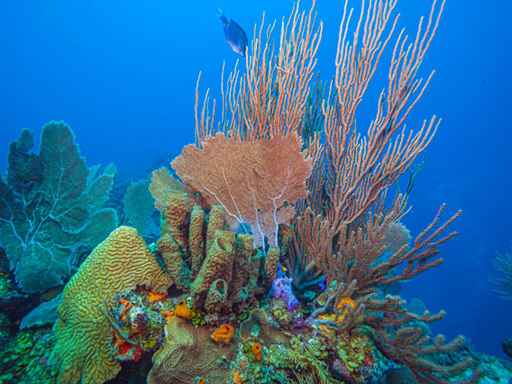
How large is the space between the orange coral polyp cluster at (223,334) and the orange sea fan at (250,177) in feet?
3.17

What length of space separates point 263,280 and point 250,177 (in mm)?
1072

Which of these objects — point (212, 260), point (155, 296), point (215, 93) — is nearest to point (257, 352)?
point (212, 260)

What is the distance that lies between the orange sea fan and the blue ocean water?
64.7ft

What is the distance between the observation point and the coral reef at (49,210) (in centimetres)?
306

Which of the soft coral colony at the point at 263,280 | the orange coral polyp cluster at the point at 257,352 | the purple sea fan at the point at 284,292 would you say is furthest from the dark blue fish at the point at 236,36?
the orange coral polyp cluster at the point at 257,352

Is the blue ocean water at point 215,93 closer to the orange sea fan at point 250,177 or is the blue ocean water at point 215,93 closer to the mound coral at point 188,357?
the orange sea fan at point 250,177

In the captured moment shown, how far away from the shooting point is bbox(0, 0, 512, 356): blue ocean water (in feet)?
111

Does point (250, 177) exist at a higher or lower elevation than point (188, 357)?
higher

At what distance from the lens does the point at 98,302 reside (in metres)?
1.95

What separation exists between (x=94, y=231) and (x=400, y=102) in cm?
458

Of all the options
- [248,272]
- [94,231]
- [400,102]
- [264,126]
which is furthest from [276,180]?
[94,231]

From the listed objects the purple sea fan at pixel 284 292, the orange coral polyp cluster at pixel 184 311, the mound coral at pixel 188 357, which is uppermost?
the purple sea fan at pixel 284 292

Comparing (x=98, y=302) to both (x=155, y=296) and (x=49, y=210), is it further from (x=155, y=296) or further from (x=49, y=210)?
(x=49, y=210)

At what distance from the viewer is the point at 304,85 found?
321cm
